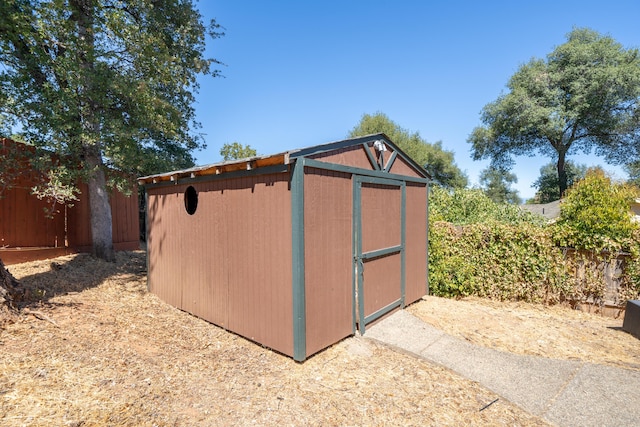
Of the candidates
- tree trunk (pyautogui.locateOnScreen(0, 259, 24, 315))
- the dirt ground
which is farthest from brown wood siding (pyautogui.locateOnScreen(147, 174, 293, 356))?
tree trunk (pyautogui.locateOnScreen(0, 259, 24, 315))

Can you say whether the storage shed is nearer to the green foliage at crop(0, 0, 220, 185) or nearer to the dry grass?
the dry grass

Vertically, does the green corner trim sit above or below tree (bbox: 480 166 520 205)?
below

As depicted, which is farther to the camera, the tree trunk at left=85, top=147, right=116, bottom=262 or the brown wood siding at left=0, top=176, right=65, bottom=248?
the tree trunk at left=85, top=147, right=116, bottom=262

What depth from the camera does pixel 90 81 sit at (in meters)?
5.69

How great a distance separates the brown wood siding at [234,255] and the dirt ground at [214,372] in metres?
0.28

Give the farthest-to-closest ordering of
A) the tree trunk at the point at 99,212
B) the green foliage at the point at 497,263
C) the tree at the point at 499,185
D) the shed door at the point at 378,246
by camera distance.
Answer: the tree at the point at 499,185 < the tree trunk at the point at 99,212 < the green foliage at the point at 497,263 < the shed door at the point at 378,246

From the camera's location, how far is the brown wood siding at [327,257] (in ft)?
11.1

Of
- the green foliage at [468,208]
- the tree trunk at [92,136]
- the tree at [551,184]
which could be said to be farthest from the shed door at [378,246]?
the tree at [551,184]

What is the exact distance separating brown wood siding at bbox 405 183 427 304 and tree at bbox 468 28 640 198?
1691cm

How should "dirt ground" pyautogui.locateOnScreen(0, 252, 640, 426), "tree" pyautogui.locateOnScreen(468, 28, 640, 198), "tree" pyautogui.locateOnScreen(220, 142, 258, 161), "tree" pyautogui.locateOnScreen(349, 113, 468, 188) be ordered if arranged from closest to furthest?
"dirt ground" pyautogui.locateOnScreen(0, 252, 640, 426), "tree" pyautogui.locateOnScreen(468, 28, 640, 198), "tree" pyautogui.locateOnScreen(220, 142, 258, 161), "tree" pyautogui.locateOnScreen(349, 113, 468, 188)

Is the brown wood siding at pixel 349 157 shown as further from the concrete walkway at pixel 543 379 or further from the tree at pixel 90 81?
the tree at pixel 90 81

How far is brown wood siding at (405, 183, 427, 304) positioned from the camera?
5.43 metres

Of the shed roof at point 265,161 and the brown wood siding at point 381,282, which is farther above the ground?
the shed roof at point 265,161

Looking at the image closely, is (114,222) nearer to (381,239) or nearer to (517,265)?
(381,239)
